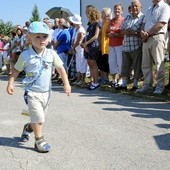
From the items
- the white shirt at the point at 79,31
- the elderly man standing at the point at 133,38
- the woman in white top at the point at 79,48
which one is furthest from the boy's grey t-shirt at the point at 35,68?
the white shirt at the point at 79,31

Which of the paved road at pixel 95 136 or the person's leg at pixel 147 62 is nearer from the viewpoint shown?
the paved road at pixel 95 136

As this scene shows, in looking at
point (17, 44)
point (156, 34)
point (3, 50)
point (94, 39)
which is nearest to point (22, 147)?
point (156, 34)

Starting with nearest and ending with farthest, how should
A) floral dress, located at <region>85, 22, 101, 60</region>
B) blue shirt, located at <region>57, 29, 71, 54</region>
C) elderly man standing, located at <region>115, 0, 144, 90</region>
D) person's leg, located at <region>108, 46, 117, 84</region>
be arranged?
elderly man standing, located at <region>115, 0, 144, 90</region>, floral dress, located at <region>85, 22, 101, 60</region>, person's leg, located at <region>108, 46, 117, 84</region>, blue shirt, located at <region>57, 29, 71, 54</region>

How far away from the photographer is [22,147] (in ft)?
16.2

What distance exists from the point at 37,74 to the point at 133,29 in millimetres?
4378

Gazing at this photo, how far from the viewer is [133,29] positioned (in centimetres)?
882

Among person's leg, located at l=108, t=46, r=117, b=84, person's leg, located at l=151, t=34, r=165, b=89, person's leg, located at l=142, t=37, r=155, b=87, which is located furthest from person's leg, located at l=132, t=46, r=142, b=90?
person's leg, located at l=108, t=46, r=117, b=84

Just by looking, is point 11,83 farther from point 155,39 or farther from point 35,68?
point 155,39

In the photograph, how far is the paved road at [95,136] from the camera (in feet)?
14.2

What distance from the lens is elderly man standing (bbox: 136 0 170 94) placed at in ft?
26.8

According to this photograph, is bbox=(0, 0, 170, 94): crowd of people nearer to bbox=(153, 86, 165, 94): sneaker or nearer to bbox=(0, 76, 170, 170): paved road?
bbox=(153, 86, 165, 94): sneaker

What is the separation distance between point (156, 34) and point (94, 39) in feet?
6.29

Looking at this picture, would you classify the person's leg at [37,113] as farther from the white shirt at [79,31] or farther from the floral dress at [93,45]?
the white shirt at [79,31]

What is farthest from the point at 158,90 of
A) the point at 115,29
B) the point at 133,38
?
the point at 115,29
